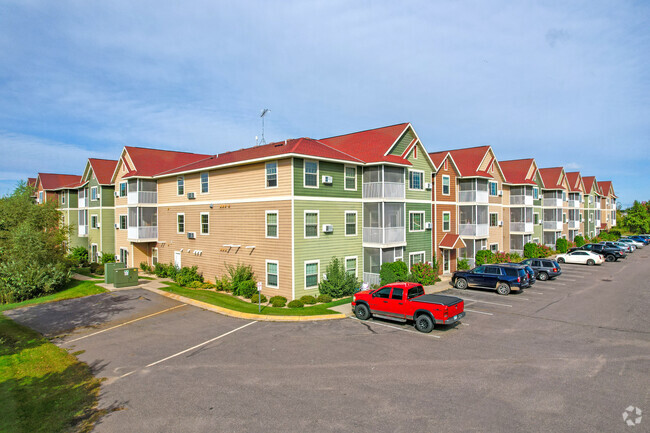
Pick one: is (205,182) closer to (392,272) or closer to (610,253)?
(392,272)

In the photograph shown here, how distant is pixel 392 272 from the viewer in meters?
24.0

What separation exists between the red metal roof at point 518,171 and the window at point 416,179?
19.1 m

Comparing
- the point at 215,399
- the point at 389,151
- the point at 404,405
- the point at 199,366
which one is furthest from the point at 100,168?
the point at 404,405

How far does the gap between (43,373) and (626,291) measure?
31.8 m

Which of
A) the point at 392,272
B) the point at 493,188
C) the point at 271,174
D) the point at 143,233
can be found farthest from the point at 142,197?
the point at 493,188

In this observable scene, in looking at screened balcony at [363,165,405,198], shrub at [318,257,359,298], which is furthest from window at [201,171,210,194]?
screened balcony at [363,165,405,198]

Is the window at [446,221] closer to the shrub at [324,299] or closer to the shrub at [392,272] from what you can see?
the shrub at [392,272]

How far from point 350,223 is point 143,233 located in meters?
19.4

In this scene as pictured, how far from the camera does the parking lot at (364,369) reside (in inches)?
349

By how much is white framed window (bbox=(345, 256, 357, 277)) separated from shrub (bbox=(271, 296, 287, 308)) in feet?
17.5

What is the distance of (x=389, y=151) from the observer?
25906 millimetres

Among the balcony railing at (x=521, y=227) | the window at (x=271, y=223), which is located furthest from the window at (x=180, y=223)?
the balcony railing at (x=521, y=227)

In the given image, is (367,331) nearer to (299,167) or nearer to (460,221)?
(299,167)

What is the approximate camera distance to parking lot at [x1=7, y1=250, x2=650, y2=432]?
349 inches
